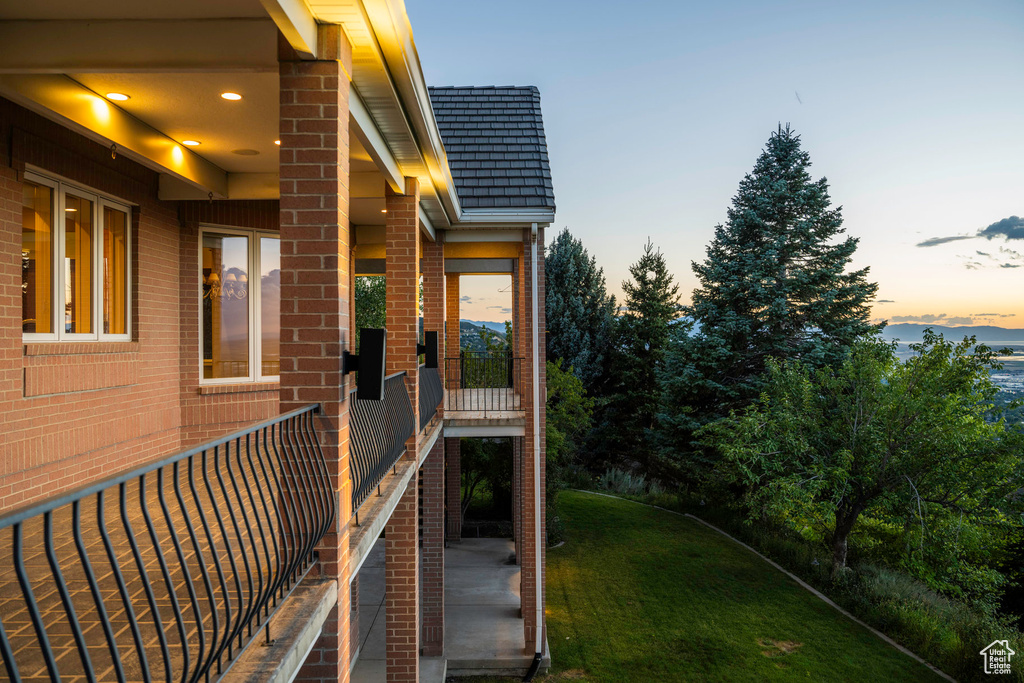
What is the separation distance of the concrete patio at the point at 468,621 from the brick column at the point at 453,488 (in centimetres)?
66

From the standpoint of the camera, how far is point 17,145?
14.3ft

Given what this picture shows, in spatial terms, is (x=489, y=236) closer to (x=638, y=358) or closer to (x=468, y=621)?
(x=468, y=621)

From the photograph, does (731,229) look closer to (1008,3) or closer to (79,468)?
(1008,3)

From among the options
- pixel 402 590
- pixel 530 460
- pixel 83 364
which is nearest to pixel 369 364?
pixel 83 364

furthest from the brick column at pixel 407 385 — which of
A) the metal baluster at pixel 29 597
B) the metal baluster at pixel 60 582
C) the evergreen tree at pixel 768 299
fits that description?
the evergreen tree at pixel 768 299

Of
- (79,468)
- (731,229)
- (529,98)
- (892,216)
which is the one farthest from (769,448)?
(892,216)

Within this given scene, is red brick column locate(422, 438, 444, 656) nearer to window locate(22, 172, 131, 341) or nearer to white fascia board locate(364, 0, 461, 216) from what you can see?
window locate(22, 172, 131, 341)

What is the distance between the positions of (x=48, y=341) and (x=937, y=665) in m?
13.3

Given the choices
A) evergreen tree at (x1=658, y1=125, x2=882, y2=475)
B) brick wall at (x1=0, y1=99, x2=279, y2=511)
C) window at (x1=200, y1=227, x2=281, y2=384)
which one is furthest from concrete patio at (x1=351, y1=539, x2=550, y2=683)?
evergreen tree at (x1=658, y1=125, x2=882, y2=475)

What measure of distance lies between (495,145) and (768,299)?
45.6 ft

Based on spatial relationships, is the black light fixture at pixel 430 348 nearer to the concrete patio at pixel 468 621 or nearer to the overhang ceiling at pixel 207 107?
the overhang ceiling at pixel 207 107

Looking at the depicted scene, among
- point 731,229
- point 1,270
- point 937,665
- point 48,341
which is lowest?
point 937,665

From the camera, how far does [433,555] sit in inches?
359

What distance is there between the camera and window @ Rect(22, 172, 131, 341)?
15.5 feet
